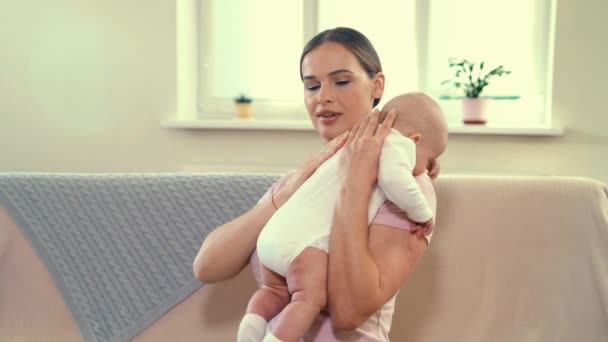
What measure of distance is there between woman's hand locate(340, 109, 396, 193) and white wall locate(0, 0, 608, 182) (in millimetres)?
2042

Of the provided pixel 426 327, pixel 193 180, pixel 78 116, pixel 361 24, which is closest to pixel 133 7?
pixel 78 116

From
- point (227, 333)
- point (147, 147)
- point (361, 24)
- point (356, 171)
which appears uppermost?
point (361, 24)

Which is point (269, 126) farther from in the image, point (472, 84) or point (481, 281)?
point (481, 281)

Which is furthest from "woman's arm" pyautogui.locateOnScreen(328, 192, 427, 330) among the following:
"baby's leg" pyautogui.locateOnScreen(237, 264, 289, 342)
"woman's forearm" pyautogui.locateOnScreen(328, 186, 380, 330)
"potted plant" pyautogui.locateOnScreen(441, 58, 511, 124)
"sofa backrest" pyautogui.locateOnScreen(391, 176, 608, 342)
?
"potted plant" pyautogui.locateOnScreen(441, 58, 511, 124)

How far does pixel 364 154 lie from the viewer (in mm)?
1088

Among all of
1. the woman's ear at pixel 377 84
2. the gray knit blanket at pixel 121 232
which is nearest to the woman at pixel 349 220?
the woman's ear at pixel 377 84

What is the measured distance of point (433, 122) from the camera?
45.6 inches

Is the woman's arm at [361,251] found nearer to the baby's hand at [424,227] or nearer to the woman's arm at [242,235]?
the baby's hand at [424,227]

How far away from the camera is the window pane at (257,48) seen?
11.2ft

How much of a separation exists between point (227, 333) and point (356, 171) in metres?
0.74

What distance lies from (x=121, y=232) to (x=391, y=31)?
2115 millimetres

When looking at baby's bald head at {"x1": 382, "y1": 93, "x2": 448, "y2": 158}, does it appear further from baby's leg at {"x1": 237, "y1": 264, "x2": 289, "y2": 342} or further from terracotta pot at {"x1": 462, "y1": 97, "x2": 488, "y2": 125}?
terracotta pot at {"x1": 462, "y1": 97, "x2": 488, "y2": 125}

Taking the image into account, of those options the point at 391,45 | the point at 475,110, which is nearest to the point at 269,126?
the point at 391,45

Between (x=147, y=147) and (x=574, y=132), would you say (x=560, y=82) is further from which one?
(x=147, y=147)
